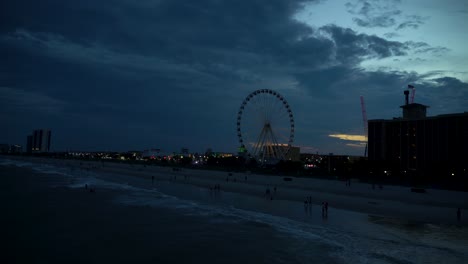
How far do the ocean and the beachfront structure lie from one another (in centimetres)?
4071

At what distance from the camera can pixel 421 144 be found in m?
73.0

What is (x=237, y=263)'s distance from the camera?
49.2ft

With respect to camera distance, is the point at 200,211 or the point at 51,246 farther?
the point at 200,211

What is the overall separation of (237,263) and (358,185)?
142ft

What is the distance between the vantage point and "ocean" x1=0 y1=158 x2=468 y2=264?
1596 centimetres

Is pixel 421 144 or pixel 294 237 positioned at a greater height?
pixel 421 144

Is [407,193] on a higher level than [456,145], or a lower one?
lower

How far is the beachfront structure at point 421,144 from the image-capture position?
64.1 metres

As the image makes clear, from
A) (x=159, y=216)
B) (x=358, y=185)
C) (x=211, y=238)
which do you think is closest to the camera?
(x=211, y=238)

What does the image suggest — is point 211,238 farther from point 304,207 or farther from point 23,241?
point 304,207

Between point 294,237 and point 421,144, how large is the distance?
65.3m

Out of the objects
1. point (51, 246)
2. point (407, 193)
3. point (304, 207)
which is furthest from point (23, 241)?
point (407, 193)

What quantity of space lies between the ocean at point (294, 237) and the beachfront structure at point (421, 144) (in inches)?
1603

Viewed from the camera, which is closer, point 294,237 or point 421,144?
point 294,237
